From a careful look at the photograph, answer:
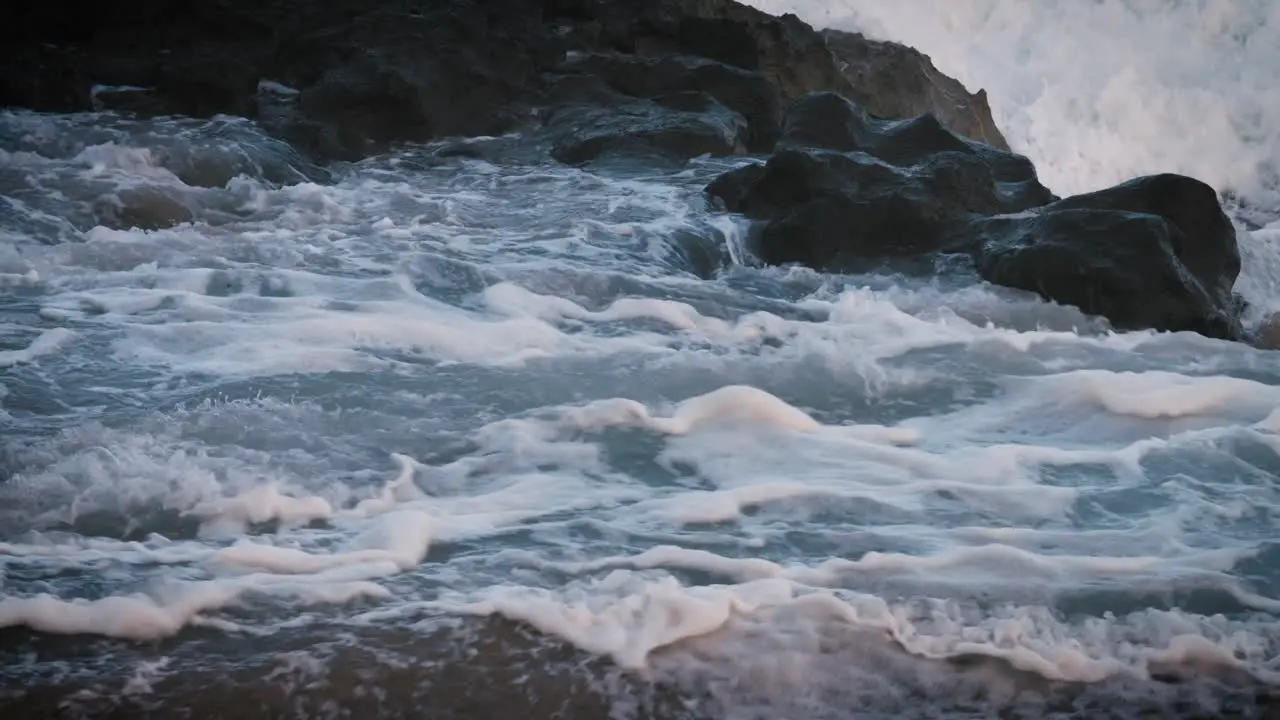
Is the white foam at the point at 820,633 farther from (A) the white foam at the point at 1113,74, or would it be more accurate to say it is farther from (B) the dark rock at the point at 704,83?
(A) the white foam at the point at 1113,74

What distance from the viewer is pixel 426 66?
9195 millimetres

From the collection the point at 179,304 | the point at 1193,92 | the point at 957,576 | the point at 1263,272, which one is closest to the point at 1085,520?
the point at 957,576

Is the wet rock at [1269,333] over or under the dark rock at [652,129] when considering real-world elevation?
under

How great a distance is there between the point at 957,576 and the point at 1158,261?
3.40 meters

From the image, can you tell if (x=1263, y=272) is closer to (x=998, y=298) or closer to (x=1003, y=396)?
(x=998, y=298)

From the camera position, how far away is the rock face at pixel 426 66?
865cm

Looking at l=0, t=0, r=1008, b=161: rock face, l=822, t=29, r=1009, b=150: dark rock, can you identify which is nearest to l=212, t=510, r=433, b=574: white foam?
l=0, t=0, r=1008, b=161: rock face

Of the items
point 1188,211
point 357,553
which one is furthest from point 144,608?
point 1188,211

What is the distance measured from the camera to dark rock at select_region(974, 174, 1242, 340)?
5766 mm

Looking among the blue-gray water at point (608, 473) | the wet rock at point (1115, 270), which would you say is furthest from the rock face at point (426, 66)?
the wet rock at point (1115, 270)

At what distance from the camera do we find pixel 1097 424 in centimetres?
440

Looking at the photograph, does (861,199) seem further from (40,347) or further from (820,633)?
(820,633)

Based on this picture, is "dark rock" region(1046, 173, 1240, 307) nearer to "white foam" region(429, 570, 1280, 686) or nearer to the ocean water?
the ocean water

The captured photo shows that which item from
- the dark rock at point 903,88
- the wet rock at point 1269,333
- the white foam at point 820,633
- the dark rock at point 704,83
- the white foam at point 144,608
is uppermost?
the dark rock at point 903,88
